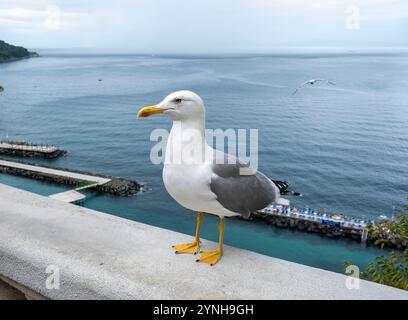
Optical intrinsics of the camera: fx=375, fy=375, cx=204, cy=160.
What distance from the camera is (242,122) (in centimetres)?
5856

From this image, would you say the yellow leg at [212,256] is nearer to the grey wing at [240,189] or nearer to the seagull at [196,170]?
the seagull at [196,170]

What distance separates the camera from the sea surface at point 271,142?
2960 cm

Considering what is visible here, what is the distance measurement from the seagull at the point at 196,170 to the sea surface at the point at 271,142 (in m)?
23.5

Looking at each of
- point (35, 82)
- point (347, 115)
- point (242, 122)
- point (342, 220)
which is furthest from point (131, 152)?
point (35, 82)

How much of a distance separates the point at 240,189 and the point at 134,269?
3.88 ft

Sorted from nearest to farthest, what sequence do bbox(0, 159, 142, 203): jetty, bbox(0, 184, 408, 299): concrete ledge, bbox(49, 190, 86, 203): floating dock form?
bbox(0, 184, 408, 299): concrete ledge, bbox(49, 190, 86, 203): floating dock, bbox(0, 159, 142, 203): jetty

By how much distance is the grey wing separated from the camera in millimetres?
3254

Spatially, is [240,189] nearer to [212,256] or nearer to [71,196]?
[212,256]

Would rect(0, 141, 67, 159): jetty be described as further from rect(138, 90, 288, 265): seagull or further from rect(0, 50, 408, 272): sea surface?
rect(138, 90, 288, 265): seagull

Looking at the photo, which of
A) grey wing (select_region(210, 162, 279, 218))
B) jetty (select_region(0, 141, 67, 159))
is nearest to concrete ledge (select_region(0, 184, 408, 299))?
grey wing (select_region(210, 162, 279, 218))

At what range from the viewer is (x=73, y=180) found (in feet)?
124

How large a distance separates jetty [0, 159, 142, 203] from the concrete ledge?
31315 millimetres

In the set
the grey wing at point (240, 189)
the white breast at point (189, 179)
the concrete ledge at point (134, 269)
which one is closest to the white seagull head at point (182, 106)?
the white breast at point (189, 179)
